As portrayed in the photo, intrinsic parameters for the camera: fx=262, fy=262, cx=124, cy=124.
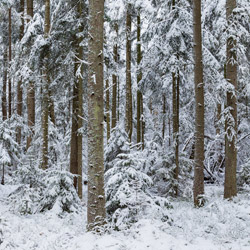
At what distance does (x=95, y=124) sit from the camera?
232 inches

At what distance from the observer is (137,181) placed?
22.2ft

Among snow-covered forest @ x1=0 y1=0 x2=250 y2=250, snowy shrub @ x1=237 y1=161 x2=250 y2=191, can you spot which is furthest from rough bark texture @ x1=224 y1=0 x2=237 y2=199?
snowy shrub @ x1=237 y1=161 x2=250 y2=191

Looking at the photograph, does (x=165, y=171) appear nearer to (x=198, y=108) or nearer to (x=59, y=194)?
(x=198, y=108)

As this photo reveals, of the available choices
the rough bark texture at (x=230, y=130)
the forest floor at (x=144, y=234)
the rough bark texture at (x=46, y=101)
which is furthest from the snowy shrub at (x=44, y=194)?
the rough bark texture at (x=230, y=130)

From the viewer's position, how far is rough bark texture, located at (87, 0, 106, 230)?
19.1 feet

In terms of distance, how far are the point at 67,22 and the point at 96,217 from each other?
821 cm

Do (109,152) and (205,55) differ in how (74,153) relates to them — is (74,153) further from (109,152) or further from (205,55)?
(205,55)

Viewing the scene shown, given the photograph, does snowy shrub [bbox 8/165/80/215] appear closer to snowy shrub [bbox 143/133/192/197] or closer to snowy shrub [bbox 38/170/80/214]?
snowy shrub [bbox 38/170/80/214]

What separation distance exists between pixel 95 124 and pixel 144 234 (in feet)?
8.37

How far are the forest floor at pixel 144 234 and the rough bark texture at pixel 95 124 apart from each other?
54 centimetres

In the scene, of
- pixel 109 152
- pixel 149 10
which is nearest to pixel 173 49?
pixel 149 10

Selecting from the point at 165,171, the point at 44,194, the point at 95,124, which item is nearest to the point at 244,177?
the point at 165,171

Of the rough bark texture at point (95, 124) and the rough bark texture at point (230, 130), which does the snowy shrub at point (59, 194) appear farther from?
the rough bark texture at point (230, 130)

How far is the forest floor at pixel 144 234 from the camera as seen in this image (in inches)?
199
